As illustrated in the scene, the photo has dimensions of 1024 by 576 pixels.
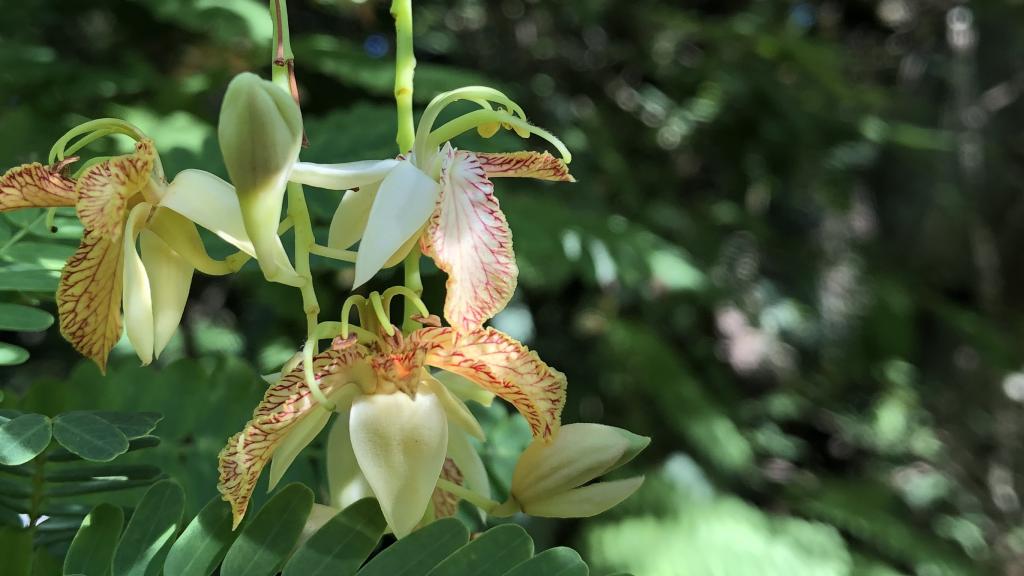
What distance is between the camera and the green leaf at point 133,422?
0.37 metres

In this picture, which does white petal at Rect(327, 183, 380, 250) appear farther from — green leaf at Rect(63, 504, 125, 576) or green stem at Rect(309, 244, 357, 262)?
green leaf at Rect(63, 504, 125, 576)

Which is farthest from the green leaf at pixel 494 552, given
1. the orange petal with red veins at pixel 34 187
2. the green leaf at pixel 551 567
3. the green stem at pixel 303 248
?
the orange petal with red veins at pixel 34 187

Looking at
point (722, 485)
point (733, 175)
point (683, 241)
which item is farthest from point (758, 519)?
point (733, 175)

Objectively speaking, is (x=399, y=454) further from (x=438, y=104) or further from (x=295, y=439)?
(x=438, y=104)

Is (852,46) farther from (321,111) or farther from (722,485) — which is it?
(321,111)

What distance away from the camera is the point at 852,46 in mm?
2459

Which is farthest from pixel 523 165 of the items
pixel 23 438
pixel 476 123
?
pixel 23 438

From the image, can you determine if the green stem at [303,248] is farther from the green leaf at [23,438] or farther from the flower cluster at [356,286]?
the green leaf at [23,438]

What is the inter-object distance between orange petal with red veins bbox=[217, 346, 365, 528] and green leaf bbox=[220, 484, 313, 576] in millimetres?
15

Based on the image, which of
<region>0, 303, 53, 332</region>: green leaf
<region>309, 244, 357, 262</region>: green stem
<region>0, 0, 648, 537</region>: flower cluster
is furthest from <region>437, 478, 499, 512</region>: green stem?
<region>0, 303, 53, 332</region>: green leaf

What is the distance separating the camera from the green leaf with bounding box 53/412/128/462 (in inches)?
13.8

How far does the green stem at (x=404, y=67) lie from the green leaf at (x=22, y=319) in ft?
0.73

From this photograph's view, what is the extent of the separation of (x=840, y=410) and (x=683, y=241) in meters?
0.72

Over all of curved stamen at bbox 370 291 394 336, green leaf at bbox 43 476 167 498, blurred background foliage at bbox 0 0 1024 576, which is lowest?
blurred background foliage at bbox 0 0 1024 576
